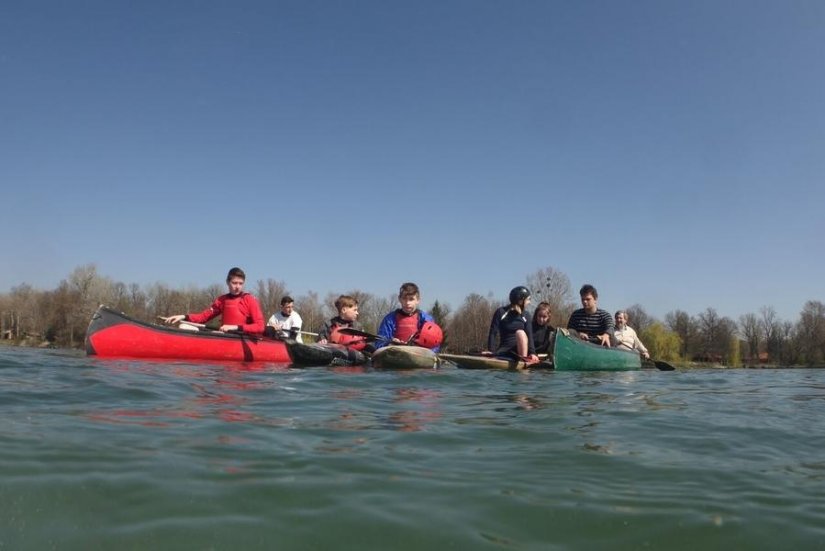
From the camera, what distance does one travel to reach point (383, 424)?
410 centimetres

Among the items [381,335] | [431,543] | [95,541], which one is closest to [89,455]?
[95,541]

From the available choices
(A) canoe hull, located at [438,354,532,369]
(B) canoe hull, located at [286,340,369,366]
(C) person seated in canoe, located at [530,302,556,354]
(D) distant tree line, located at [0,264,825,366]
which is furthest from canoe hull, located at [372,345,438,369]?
(D) distant tree line, located at [0,264,825,366]

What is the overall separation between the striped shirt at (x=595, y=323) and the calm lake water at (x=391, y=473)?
6170 mm

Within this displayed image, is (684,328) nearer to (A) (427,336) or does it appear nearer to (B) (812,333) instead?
(B) (812,333)

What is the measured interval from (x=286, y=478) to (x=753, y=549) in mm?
1888

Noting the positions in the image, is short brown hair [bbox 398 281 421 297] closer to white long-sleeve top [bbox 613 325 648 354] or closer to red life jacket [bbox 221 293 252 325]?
red life jacket [bbox 221 293 252 325]

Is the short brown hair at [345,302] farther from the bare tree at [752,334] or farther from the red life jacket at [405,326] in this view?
the bare tree at [752,334]

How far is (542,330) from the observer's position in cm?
1148

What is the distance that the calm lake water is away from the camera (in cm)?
215

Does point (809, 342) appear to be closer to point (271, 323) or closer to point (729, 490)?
point (271, 323)

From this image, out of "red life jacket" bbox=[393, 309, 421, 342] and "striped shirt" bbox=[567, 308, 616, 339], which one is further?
"striped shirt" bbox=[567, 308, 616, 339]

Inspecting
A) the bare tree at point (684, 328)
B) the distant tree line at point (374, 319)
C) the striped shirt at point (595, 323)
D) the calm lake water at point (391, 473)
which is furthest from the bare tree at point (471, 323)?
the calm lake water at point (391, 473)

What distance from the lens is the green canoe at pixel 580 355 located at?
1006cm

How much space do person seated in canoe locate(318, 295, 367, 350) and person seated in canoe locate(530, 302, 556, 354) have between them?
3391mm
